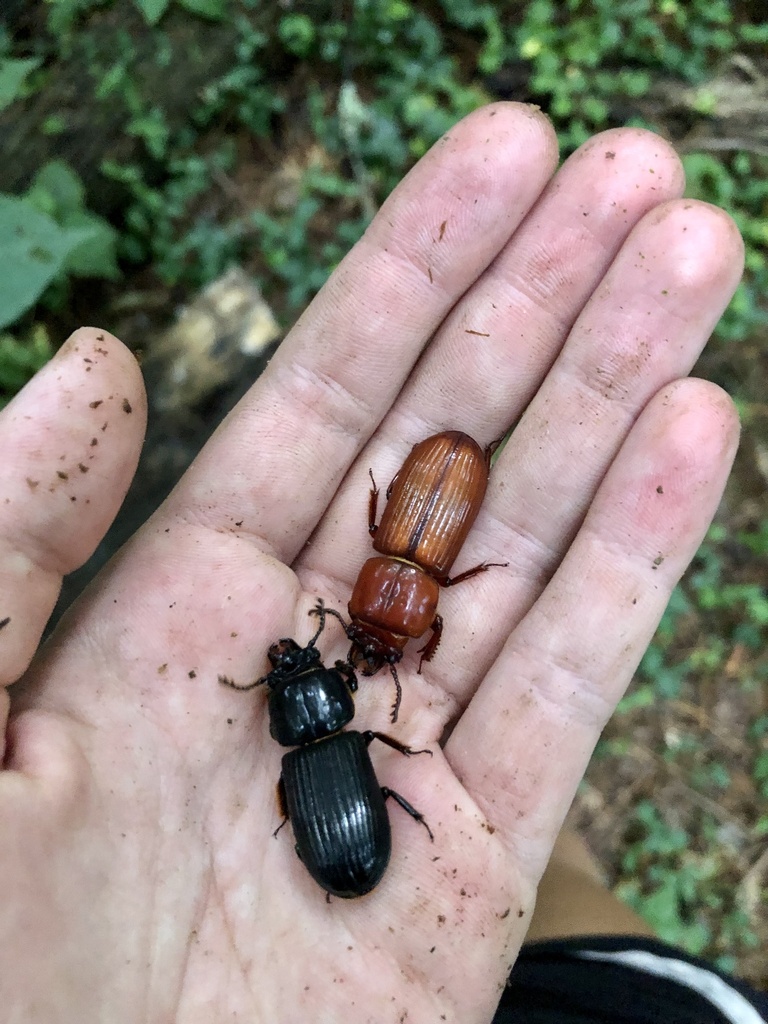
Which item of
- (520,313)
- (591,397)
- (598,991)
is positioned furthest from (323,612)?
(598,991)

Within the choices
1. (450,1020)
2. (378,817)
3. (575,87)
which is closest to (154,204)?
(575,87)

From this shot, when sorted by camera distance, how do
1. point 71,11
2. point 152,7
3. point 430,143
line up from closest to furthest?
1. point 152,7
2. point 71,11
3. point 430,143

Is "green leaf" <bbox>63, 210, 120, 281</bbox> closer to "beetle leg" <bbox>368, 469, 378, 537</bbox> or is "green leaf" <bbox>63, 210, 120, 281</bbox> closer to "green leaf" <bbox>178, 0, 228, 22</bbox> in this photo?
"green leaf" <bbox>178, 0, 228, 22</bbox>

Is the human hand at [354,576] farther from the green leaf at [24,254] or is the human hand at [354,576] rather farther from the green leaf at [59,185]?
the green leaf at [59,185]

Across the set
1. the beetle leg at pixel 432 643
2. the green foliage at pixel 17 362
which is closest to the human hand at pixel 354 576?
the beetle leg at pixel 432 643

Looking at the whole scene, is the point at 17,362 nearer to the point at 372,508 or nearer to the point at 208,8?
the point at 372,508
